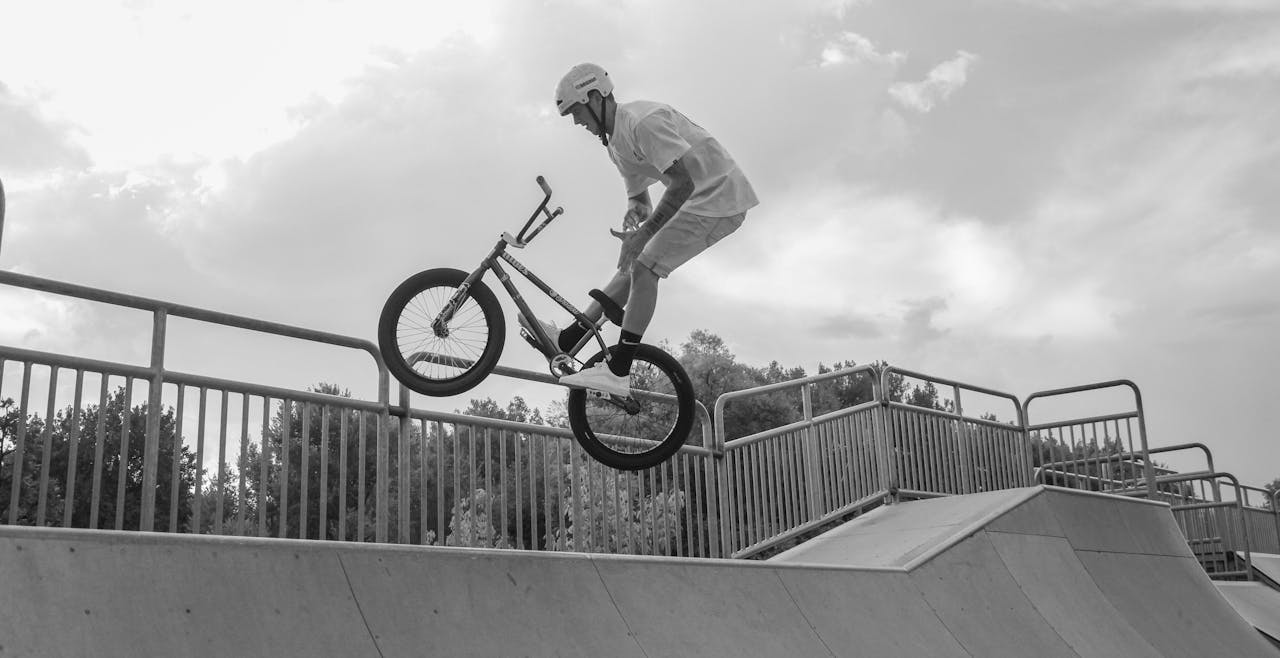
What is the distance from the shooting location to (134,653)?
13.1ft

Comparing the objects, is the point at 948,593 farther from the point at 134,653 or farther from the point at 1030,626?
the point at 134,653

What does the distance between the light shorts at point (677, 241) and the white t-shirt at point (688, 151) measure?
0.19ft

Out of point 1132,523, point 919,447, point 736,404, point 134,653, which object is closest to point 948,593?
point 919,447

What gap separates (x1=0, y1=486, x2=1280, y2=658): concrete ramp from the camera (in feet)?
13.5

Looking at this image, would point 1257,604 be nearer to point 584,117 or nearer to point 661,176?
point 661,176

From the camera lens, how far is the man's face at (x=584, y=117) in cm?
648

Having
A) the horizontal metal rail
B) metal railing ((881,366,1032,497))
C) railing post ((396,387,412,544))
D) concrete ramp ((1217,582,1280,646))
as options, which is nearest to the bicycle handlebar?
railing post ((396,387,412,544))

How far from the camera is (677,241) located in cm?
636

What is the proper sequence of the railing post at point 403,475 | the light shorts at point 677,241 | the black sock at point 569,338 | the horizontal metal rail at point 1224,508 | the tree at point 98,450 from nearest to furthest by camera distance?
the tree at point 98,450
the light shorts at point 677,241
the black sock at point 569,338
the railing post at point 403,475
the horizontal metal rail at point 1224,508

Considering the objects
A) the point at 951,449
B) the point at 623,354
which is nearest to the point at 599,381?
the point at 623,354

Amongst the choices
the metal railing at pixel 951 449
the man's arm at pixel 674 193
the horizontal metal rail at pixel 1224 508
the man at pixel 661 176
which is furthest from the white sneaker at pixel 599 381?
the horizontal metal rail at pixel 1224 508

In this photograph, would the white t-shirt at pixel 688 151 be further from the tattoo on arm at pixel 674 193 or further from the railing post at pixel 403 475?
the railing post at pixel 403 475

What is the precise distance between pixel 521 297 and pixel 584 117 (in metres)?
1.17

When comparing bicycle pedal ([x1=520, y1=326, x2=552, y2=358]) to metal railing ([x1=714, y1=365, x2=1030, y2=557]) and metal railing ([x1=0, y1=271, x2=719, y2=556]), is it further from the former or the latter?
metal railing ([x1=714, y1=365, x2=1030, y2=557])
